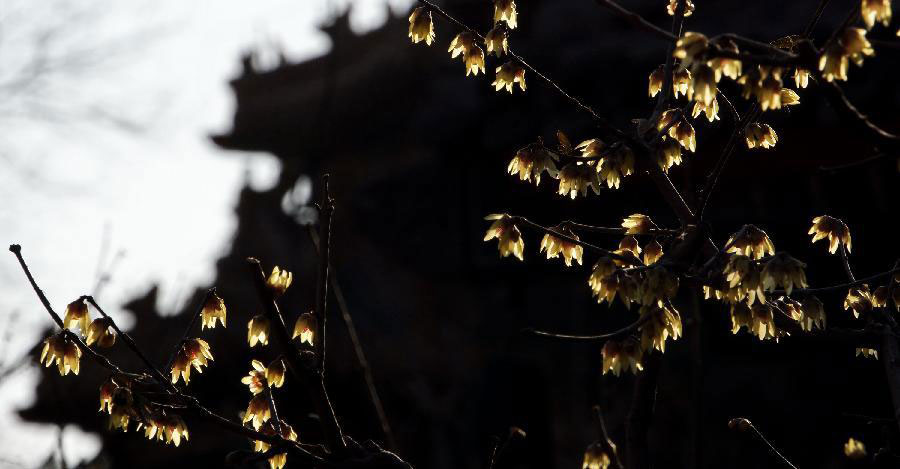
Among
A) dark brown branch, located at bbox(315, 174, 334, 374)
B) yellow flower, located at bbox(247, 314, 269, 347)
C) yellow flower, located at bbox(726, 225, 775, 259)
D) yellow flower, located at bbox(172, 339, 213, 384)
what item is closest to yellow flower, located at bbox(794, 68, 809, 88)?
yellow flower, located at bbox(726, 225, 775, 259)

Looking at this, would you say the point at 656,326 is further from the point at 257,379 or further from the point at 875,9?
the point at 257,379

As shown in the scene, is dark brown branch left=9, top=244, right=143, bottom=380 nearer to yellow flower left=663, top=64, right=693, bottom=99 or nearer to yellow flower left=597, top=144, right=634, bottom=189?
yellow flower left=597, top=144, right=634, bottom=189

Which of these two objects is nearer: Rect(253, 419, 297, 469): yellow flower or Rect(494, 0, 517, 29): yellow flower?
Rect(253, 419, 297, 469): yellow flower

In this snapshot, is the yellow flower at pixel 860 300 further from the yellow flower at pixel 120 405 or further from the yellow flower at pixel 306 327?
the yellow flower at pixel 120 405

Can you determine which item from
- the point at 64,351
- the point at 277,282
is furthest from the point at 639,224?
the point at 64,351

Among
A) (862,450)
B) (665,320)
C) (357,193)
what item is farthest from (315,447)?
(357,193)

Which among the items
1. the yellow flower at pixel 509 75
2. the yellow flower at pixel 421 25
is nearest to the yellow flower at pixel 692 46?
the yellow flower at pixel 509 75
